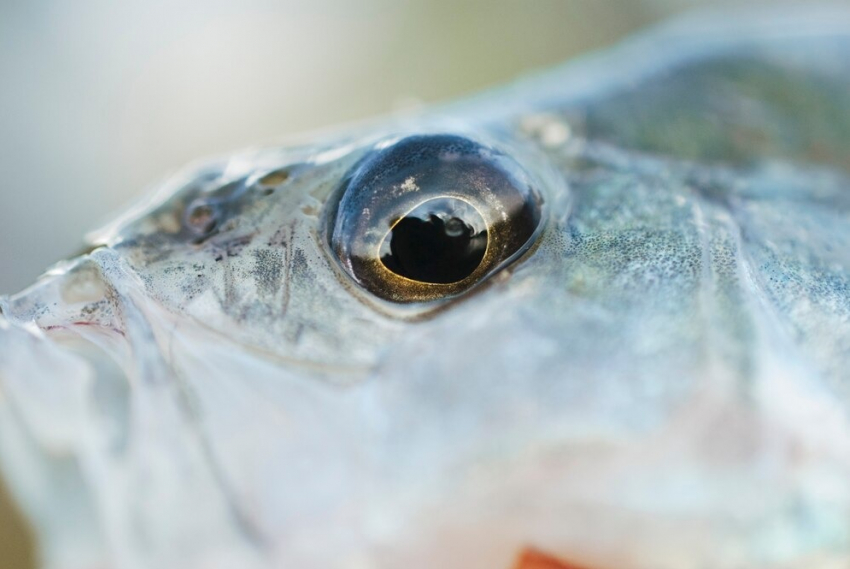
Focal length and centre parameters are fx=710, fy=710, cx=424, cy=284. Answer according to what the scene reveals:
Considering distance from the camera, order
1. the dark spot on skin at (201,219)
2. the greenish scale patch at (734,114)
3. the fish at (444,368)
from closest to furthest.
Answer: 1. the fish at (444,368)
2. the dark spot on skin at (201,219)
3. the greenish scale patch at (734,114)

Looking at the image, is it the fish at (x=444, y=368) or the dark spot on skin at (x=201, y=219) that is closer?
the fish at (x=444, y=368)

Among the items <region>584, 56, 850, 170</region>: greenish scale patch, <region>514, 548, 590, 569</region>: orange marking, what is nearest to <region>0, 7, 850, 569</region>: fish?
<region>514, 548, 590, 569</region>: orange marking

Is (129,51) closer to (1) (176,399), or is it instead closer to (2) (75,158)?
(2) (75,158)

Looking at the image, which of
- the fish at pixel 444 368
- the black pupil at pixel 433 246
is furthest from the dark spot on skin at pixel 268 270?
the black pupil at pixel 433 246

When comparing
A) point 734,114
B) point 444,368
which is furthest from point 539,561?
point 734,114

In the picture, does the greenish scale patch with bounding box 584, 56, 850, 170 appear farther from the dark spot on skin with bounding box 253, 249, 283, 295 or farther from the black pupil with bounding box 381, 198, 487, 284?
the dark spot on skin with bounding box 253, 249, 283, 295

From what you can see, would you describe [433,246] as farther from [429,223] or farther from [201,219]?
[201,219]

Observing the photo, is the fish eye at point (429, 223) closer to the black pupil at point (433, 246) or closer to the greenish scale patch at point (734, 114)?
the black pupil at point (433, 246)
